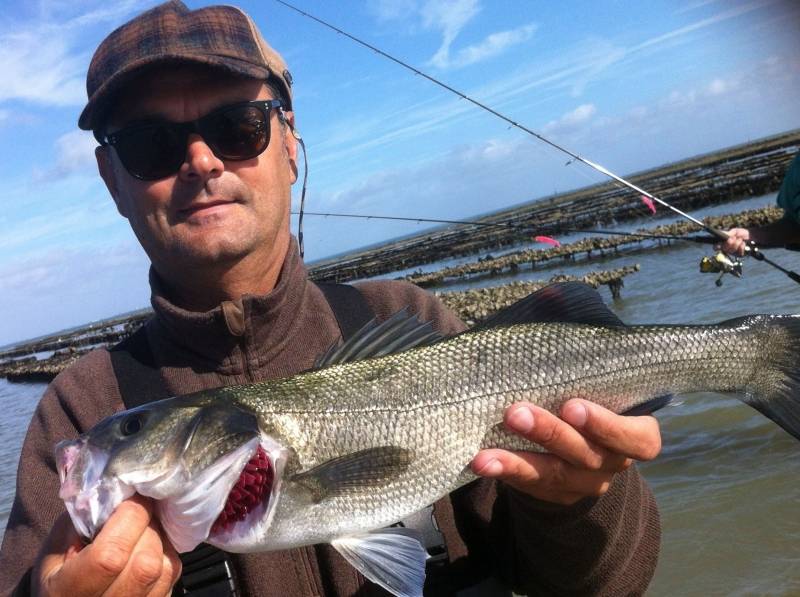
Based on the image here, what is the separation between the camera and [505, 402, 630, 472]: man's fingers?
2.24m

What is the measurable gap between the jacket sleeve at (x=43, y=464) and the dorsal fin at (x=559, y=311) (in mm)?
1751

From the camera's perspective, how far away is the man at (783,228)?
21.3 ft

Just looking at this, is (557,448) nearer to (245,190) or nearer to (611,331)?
(611,331)

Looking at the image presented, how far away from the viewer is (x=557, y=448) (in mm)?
2279

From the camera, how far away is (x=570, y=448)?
2.27m

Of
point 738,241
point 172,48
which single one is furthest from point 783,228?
point 172,48

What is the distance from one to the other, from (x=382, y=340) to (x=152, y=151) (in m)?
1.30

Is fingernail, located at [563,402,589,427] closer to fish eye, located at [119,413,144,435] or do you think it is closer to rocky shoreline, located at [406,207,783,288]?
fish eye, located at [119,413,144,435]

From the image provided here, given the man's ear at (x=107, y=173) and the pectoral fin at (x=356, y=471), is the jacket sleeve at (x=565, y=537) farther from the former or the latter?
the man's ear at (x=107, y=173)

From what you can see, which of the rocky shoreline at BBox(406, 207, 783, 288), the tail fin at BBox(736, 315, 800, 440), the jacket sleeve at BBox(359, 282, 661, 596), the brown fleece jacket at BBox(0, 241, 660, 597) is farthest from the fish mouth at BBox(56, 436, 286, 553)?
the rocky shoreline at BBox(406, 207, 783, 288)

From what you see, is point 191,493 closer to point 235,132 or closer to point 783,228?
point 235,132

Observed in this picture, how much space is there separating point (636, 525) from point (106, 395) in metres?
2.44

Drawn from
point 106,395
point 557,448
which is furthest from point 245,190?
point 557,448

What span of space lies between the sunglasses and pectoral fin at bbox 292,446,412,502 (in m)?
1.43
